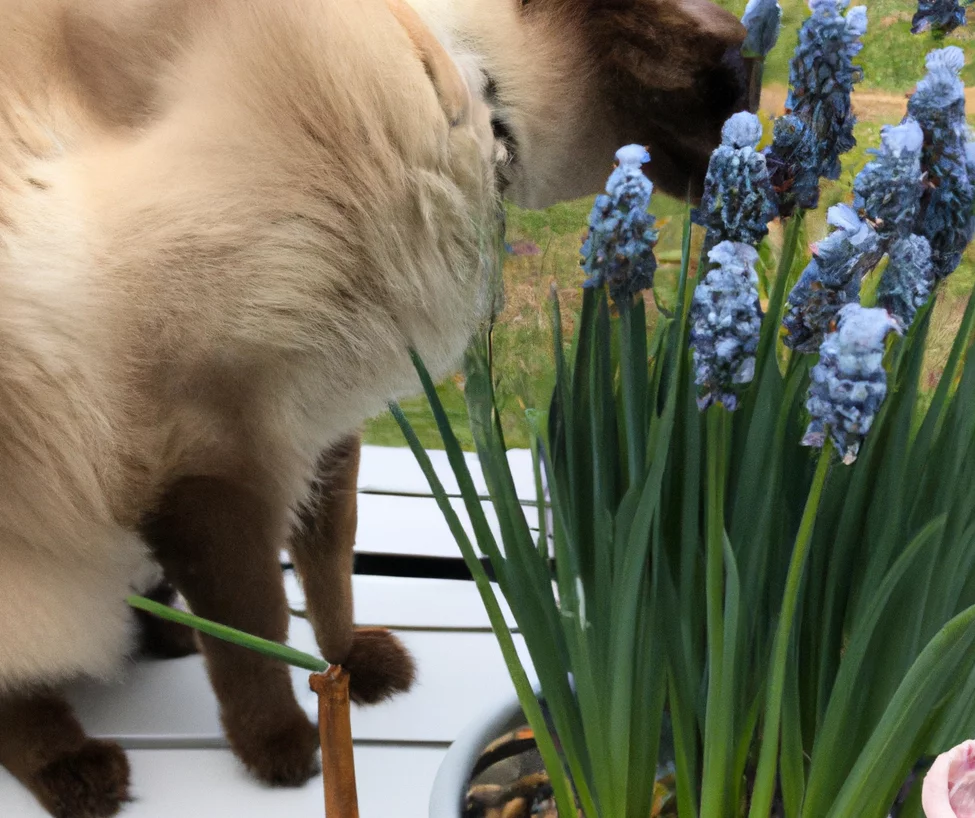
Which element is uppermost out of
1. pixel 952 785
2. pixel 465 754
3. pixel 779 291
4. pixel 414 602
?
pixel 779 291

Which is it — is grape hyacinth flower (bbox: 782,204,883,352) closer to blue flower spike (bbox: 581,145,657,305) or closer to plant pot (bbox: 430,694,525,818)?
blue flower spike (bbox: 581,145,657,305)

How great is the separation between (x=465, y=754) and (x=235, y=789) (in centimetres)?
19

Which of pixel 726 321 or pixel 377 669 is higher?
pixel 726 321

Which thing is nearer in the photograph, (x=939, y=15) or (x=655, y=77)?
(x=939, y=15)

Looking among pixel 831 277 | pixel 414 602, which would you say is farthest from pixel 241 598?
pixel 831 277

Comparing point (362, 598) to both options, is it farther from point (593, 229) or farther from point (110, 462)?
point (593, 229)

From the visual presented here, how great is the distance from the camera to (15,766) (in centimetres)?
60

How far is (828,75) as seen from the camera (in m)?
0.35

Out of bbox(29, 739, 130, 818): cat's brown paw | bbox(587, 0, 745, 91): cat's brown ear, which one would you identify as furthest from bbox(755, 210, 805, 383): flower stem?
bbox(29, 739, 130, 818): cat's brown paw

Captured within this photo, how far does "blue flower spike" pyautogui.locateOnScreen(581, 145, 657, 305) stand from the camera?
0.34 meters

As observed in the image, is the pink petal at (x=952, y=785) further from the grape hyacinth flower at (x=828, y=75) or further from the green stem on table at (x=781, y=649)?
the grape hyacinth flower at (x=828, y=75)

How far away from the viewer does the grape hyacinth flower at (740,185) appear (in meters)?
0.33

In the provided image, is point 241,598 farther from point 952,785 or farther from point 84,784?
point 952,785

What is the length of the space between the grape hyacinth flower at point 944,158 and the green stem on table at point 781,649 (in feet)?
0.27
